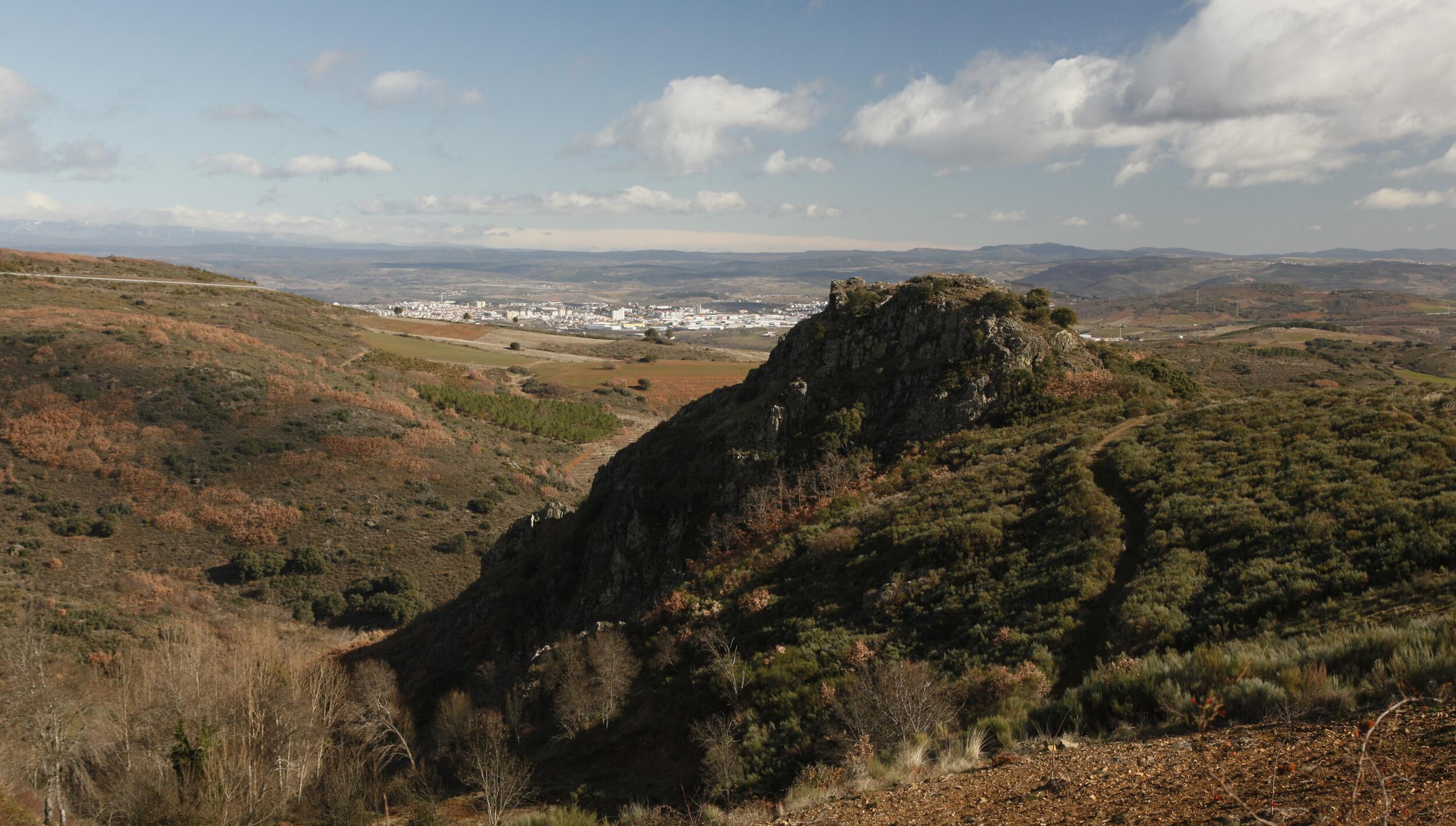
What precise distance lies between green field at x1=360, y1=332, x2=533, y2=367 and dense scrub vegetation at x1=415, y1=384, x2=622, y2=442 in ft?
67.1

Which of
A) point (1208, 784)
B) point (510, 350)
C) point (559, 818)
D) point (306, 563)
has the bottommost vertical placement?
point (306, 563)

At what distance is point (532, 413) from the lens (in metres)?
79.8

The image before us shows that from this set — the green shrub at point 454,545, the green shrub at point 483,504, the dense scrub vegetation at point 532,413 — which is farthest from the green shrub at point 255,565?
the dense scrub vegetation at point 532,413

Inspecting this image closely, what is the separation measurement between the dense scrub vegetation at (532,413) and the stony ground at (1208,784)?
2677 inches

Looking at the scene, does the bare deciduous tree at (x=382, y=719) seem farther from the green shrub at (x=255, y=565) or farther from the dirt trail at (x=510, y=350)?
the dirt trail at (x=510, y=350)

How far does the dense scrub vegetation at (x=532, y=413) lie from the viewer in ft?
249

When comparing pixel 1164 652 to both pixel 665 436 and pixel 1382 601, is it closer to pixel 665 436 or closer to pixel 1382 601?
pixel 1382 601

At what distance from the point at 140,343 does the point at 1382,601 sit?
81.8m

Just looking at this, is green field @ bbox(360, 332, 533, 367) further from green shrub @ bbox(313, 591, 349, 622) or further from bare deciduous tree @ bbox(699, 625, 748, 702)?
bare deciduous tree @ bbox(699, 625, 748, 702)

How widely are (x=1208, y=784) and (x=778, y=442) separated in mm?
20972

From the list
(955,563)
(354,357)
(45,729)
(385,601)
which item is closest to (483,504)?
(385,601)

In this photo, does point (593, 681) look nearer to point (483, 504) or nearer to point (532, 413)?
point (483, 504)

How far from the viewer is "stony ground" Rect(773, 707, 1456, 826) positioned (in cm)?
648

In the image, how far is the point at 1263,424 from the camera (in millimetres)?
20719
